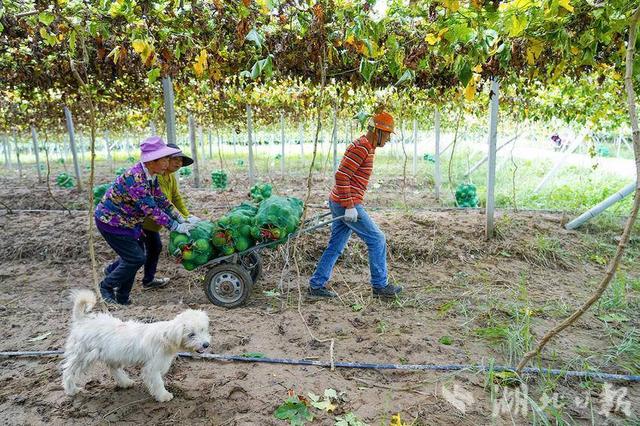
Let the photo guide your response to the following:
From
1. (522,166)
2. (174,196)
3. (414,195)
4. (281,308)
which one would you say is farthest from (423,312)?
(522,166)

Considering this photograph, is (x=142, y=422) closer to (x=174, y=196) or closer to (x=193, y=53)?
(x=174, y=196)

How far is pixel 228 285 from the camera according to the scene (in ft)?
14.1

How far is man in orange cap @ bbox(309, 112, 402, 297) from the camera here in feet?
13.9

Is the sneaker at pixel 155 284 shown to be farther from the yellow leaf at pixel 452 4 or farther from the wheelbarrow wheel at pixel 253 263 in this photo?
the yellow leaf at pixel 452 4

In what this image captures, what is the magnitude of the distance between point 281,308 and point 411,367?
1659 millimetres

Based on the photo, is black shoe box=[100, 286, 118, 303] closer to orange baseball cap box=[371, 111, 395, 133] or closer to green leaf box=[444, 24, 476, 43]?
orange baseball cap box=[371, 111, 395, 133]

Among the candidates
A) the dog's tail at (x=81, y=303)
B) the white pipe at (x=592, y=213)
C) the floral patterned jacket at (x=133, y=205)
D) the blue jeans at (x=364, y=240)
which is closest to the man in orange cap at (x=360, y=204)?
the blue jeans at (x=364, y=240)

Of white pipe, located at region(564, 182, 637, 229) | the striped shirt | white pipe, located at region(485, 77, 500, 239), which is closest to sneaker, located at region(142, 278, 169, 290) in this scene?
the striped shirt

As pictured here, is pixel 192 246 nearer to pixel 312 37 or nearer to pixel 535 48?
pixel 312 37

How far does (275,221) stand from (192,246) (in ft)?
2.81

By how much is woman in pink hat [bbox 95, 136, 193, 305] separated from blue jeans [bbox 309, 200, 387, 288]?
152 cm

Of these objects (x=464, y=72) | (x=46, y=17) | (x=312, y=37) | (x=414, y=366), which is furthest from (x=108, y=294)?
(x=464, y=72)

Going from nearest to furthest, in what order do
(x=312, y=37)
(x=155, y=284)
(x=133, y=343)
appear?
(x=133, y=343), (x=312, y=37), (x=155, y=284)

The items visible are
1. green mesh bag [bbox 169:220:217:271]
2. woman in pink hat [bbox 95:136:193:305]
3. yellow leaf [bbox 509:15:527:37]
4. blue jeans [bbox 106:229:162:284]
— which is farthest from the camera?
blue jeans [bbox 106:229:162:284]
